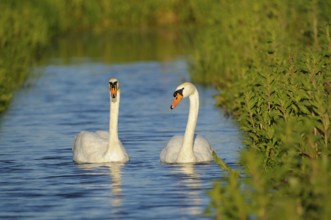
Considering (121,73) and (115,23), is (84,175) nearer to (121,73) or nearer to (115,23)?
(121,73)

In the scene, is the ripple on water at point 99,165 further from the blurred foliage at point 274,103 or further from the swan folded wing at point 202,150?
the blurred foliage at point 274,103

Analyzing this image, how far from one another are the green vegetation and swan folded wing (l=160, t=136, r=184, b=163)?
2.83ft

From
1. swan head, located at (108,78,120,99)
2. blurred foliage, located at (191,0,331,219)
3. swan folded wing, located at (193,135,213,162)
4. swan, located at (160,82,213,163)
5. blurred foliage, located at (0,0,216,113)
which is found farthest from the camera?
blurred foliage, located at (0,0,216,113)

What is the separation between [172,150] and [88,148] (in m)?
1.08

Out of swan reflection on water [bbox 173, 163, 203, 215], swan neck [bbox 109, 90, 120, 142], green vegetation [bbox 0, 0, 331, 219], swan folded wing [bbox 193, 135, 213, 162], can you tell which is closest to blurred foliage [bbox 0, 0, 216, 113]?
green vegetation [bbox 0, 0, 331, 219]

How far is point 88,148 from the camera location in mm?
15734

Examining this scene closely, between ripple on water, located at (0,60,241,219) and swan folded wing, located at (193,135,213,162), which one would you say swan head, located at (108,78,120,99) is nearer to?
ripple on water, located at (0,60,241,219)

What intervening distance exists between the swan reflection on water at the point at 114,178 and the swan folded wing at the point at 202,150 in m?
0.97

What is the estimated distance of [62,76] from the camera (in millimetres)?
30266

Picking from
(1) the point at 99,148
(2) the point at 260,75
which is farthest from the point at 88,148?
(2) the point at 260,75

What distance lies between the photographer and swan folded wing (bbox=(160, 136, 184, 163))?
15.4 meters

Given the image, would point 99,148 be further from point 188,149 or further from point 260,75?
point 260,75

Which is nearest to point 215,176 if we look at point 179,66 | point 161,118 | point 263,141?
point 263,141

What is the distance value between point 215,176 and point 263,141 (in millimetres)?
851
